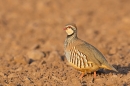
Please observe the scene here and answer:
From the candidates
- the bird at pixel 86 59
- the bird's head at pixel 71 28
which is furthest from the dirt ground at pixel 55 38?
the bird's head at pixel 71 28

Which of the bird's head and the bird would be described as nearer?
the bird

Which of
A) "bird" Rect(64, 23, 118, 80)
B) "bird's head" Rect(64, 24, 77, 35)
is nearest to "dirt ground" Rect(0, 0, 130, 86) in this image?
"bird" Rect(64, 23, 118, 80)

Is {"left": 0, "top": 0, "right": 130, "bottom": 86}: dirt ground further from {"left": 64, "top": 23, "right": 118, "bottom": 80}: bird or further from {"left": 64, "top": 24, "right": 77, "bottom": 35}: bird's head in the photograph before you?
{"left": 64, "top": 24, "right": 77, "bottom": 35}: bird's head

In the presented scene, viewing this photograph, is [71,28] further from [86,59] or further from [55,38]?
[55,38]

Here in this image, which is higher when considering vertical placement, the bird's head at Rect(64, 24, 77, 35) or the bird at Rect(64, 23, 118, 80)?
the bird's head at Rect(64, 24, 77, 35)

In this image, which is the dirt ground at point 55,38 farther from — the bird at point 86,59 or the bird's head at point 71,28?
the bird's head at point 71,28

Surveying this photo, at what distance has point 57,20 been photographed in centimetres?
1888

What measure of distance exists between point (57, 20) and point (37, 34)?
8.14ft

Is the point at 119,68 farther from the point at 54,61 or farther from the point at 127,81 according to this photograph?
the point at 54,61

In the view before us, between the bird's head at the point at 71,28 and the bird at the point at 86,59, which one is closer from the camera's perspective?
the bird at the point at 86,59

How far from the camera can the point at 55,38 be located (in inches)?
622

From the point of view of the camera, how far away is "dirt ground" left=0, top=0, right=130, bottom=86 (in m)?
9.03

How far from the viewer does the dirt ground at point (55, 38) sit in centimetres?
903

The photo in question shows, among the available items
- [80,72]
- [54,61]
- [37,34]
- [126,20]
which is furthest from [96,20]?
[80,72]
